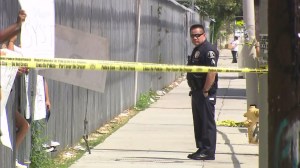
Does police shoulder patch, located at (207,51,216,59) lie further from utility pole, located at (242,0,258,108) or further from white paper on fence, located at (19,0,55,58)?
white paper on fence, located at (19,0,55,58)

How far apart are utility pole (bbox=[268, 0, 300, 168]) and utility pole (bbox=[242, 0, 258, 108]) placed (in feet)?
21.6

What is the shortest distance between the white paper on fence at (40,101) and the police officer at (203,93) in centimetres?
213

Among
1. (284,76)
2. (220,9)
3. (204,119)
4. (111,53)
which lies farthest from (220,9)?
(284,76)

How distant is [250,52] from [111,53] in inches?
90.6

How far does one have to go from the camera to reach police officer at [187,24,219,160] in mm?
9281

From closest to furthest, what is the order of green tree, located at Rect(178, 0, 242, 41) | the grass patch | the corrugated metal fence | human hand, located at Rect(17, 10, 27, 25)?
human hand, located at Rect(17, 10, 27, 25) < the corrugated metal fence < the grass patch < green tree, located at Rect(178, 0, 242, 41)

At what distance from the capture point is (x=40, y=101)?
7.83 metres

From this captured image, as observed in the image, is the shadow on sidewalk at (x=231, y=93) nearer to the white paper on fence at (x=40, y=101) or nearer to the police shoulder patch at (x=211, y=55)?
the police shoulder patch at (x=211, y=55)

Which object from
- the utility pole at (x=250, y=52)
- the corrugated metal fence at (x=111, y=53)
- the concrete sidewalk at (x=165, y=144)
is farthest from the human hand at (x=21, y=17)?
the utility pole at (x=250, y=52)

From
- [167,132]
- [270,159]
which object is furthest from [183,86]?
[270,159]

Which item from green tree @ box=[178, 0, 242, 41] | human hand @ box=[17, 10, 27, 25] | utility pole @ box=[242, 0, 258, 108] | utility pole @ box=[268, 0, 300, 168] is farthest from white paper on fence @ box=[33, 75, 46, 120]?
green tree @ box=[178, 0, 242, 41]

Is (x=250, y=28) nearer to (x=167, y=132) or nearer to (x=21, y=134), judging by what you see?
(x=167, y=132)

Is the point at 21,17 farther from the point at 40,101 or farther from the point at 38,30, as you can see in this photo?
the point at 40,101

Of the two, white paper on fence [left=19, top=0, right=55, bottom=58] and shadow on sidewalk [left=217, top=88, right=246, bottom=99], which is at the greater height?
white paper on fence [left=19, top=0, right=55, bottom=58]
